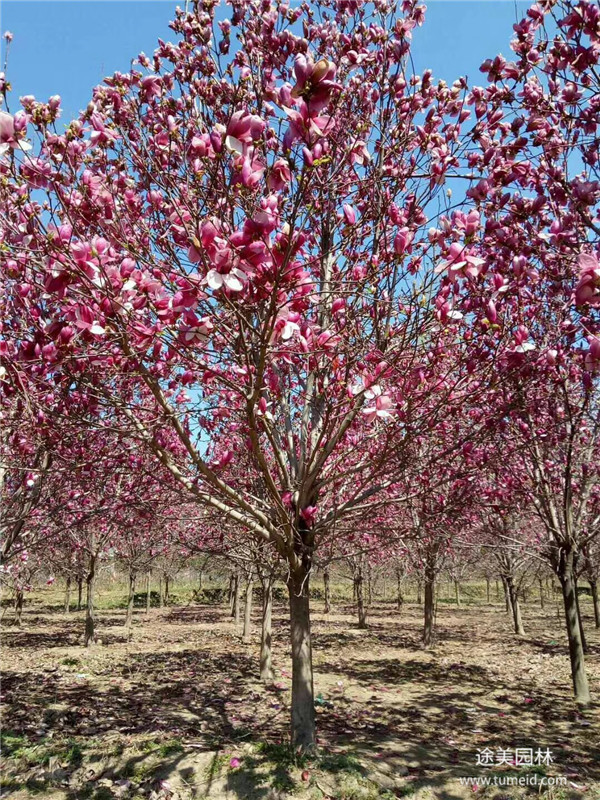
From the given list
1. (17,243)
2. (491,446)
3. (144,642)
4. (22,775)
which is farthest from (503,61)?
(144,642)

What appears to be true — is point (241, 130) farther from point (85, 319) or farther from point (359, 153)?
point (359, 153)

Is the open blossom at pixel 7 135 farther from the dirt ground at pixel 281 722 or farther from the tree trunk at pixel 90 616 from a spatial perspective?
the tree trunk at pixel 90 616

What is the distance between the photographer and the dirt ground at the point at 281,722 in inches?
193

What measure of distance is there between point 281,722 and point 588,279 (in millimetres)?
7426

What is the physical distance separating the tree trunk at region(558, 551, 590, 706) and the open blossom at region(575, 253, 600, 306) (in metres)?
8.12

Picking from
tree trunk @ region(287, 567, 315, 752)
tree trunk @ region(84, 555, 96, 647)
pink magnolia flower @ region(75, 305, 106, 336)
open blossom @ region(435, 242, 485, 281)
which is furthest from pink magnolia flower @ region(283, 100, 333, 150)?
tree trunk @ region(84, 555, 96, 647)

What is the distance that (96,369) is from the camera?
410 centimetres

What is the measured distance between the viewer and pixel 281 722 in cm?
731

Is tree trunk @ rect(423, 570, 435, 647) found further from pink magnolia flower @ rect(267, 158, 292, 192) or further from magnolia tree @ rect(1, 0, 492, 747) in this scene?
pink magnolia flower @ rect(267, 158, 292, 192)

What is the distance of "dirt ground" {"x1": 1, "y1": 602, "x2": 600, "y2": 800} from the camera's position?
16.1 feet

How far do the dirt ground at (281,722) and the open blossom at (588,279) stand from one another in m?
4.56

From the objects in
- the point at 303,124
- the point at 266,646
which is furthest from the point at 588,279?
the point at 266,646

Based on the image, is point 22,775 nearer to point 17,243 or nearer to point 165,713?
point 165,713

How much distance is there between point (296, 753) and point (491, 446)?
15.9 feet
